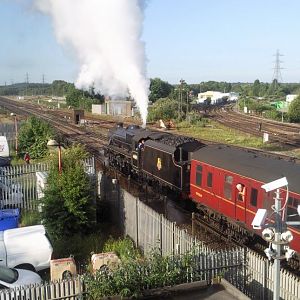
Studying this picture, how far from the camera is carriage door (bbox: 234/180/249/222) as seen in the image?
1382 centimetres

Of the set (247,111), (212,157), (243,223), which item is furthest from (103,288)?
(247,111)

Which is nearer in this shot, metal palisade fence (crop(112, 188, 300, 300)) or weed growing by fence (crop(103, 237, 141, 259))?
metal palisade fence (crop(112, 188, 300, 300))

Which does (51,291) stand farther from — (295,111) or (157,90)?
(157,90)

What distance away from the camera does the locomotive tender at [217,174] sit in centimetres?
1288

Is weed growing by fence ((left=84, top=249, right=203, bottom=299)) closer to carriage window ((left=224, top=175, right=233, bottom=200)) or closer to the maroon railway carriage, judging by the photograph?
the maroon railway carriage

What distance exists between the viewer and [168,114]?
69688 mm

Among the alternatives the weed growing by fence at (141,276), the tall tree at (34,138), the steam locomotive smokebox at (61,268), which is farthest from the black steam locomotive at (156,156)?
the weed growing by fence at (141,276)

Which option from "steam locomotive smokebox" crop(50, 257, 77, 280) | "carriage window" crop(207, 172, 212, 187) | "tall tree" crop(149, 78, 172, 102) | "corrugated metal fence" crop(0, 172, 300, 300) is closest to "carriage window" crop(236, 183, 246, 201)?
"carriage window" crop(207, 172, 212, 187)

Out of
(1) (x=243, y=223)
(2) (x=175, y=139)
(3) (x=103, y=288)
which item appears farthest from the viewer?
(2) (x=175, y=139)

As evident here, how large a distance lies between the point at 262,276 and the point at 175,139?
403 inches

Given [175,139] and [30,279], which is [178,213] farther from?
[30,279]

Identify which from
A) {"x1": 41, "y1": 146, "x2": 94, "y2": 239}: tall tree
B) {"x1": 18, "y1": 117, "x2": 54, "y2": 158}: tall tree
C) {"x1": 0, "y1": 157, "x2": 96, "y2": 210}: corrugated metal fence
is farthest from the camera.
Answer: {"x1": 18, "y1": 117, "x2": 54, "y2": 158}: tall tree

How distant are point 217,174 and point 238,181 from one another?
Result: 1.38 metres

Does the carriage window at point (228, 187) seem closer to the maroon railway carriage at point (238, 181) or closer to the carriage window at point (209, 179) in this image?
the maroon railway carriage at point (238, 181)
